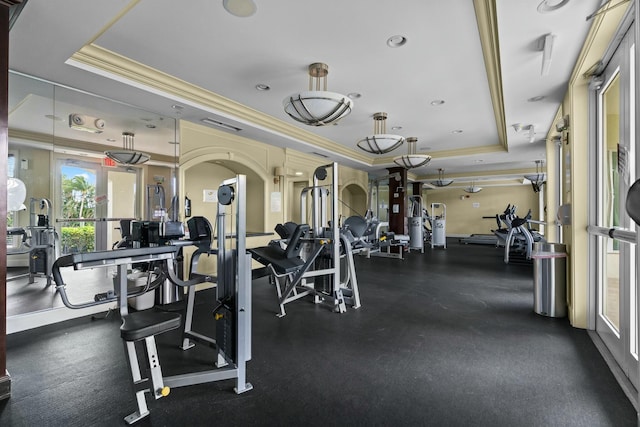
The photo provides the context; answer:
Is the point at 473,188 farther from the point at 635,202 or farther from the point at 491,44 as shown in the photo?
the point at 635,202

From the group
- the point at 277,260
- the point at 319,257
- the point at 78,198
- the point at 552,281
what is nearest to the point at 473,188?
the point at 552,281

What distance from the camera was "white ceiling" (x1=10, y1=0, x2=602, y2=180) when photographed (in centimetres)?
247

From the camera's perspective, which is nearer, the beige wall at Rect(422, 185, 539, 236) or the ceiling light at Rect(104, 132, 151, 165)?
the ceiling light at Rect(104, 132, 151, 165)

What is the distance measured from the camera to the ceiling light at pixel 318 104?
10.6ft

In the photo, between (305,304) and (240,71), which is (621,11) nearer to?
(240,71)

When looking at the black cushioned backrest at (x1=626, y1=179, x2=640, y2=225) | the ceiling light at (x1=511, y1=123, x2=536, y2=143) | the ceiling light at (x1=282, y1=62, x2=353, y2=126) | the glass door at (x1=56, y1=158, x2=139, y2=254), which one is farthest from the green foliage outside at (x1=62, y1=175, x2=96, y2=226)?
the ceiling light at (x1=511, y1=123, x2=536, y2=143)

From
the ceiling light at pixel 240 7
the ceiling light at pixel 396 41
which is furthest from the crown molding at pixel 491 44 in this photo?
the ceiling light at pixel 240 7

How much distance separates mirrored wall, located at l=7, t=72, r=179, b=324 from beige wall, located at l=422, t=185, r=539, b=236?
1426 centimetres

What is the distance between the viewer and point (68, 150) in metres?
3.76

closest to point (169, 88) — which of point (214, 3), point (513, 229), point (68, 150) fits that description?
point (68, 150)

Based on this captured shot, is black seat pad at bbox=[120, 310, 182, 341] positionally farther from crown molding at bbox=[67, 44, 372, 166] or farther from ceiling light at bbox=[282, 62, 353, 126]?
crown molding at bbox=[67, 44, 372, 166]

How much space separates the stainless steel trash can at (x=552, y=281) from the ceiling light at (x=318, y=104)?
9.40ft

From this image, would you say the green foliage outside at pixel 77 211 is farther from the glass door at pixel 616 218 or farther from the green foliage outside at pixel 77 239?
the glass door at pixel 616 218

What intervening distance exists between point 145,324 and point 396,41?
3.20 meters
